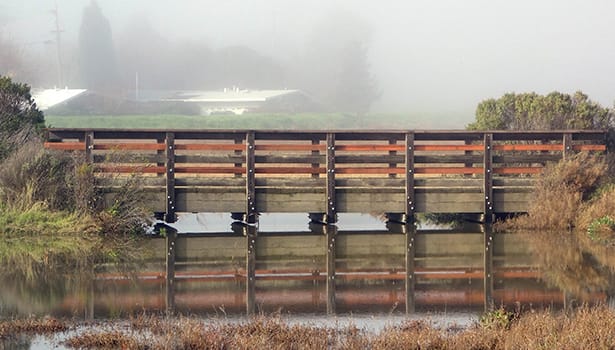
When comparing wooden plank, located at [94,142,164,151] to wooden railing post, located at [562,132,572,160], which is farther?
wooden railing post, located at [562,132,572,160]

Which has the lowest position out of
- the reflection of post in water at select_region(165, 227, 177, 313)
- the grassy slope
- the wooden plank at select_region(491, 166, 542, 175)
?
the reflection of post in water at select_region(165, 227, 177, 313)

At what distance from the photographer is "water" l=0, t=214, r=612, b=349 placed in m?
16.1

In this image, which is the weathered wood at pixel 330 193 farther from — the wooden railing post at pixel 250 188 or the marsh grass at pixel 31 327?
the marsh grass at pixel 31 327

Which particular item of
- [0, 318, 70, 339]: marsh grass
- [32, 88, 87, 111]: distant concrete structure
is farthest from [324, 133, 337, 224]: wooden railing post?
[32, 88, 87, 111]: distant concrete structure

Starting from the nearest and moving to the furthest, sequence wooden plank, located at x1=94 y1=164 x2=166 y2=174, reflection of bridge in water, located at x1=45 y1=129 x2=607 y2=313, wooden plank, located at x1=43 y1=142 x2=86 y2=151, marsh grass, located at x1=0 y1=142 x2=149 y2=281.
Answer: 1. reflection of bridge in water, located at x1=45 y1=129 x2=607 y2=313
2. marsh grass, located at x1=0 y1=142 x2=149 y2=281
3. wooden plank, located at x1=94 y1=164 x2=166 y2=174
4. wooden plank, located at x1=43 y1=142 x2=86 y2=151

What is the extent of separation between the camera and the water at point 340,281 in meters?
16.1

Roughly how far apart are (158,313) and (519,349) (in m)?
5.33

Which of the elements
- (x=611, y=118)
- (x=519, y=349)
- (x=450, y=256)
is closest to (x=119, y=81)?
(x=611, y=118)

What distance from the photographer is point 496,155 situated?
1139 inches

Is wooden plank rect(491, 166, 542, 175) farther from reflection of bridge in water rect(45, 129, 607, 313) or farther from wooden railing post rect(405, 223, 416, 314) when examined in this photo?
wooden railing post rect(405, 223, 416, 314)

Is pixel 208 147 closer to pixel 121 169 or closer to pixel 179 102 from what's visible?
pixel 121 169

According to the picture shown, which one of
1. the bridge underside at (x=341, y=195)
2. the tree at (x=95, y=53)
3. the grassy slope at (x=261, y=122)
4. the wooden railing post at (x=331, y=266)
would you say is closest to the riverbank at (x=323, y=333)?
the wooden railing post at (x=331, y=266)

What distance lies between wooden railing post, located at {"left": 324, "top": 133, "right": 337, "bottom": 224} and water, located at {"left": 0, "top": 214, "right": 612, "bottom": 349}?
1.68 metres

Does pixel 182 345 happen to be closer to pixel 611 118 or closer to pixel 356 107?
pixel 611 118
